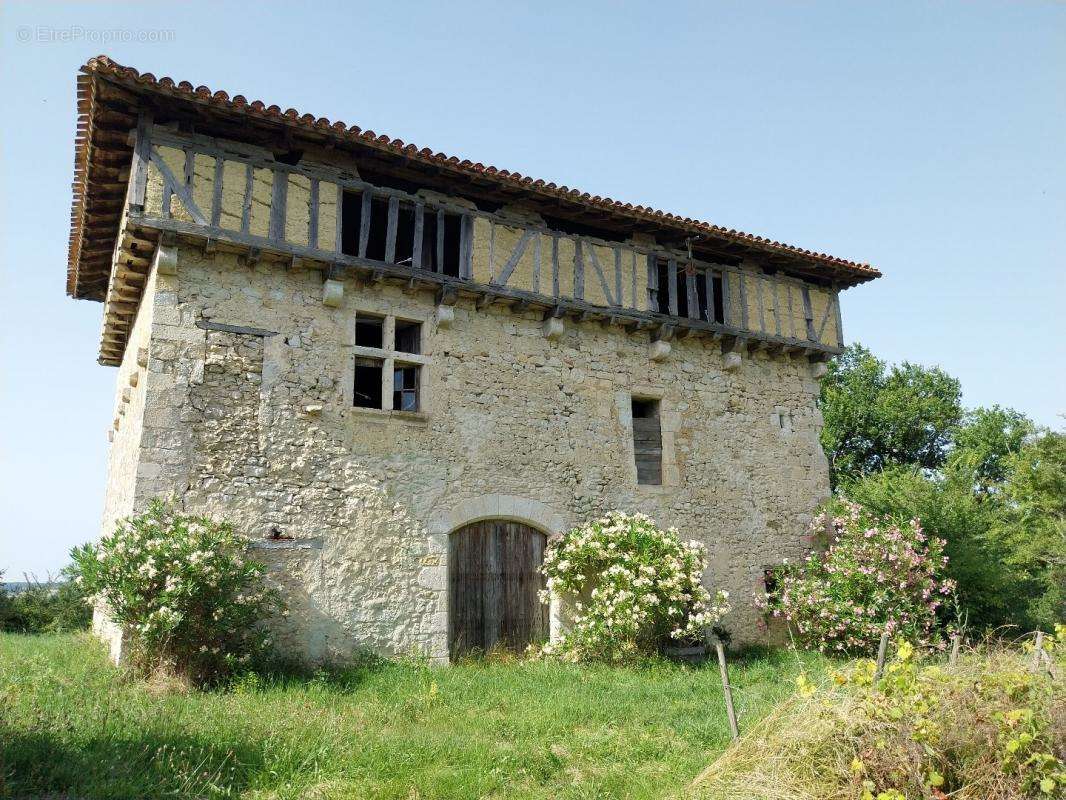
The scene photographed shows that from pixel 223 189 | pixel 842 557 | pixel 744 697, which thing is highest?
pixel 223 189

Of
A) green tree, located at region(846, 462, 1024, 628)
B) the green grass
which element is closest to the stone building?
green tree, located at region(846, 462, 1024, 628)

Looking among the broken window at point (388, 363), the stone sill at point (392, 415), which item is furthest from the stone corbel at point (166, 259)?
the stone sill at point (392, 415)

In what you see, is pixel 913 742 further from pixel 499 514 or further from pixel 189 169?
pixel 189 169

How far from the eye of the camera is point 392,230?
30.4 feet

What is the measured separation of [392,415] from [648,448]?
153 inches

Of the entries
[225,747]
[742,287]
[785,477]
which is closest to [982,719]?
[225,747]

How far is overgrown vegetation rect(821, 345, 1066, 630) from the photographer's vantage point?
38.4 ft

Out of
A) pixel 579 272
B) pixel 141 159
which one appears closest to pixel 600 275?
pixel 579 272

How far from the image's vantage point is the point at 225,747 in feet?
16.5

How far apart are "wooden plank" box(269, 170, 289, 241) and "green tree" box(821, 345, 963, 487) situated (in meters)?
19.5

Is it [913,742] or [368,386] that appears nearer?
[913,742]

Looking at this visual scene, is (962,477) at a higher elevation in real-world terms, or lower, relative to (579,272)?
lower

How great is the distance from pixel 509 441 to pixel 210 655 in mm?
4285

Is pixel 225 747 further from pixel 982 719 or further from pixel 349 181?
pixel 349 181
